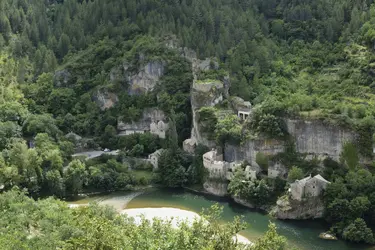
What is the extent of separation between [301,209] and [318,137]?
7659 mm

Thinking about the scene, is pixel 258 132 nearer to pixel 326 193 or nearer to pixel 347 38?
pixel 326 193

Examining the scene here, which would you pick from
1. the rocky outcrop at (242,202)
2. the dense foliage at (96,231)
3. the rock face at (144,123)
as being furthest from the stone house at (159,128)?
the dense foliage at (96,231)

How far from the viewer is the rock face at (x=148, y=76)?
73812mm

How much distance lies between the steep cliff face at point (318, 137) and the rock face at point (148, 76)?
21.9 meters

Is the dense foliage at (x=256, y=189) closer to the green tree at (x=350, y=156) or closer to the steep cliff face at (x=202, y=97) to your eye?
the green tree at (x=350, y=156)

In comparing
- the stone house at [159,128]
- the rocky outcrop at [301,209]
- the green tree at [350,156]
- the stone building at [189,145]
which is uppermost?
the green tree at [350,156]

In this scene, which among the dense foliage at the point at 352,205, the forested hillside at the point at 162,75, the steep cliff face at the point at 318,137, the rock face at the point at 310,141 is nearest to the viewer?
the dense foliage at the point at 352,205

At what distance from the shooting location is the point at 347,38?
246 ft

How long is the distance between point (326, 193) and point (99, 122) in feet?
102

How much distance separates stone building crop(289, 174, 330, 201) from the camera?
168 ft

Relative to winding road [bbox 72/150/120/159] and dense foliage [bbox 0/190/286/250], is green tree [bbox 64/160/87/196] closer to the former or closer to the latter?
winding road [bbox 72/150/120/159]

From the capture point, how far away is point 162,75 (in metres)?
73.8

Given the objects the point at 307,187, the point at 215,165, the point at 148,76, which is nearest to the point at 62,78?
the point at 148,76

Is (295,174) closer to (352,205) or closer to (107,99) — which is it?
(352,205)
